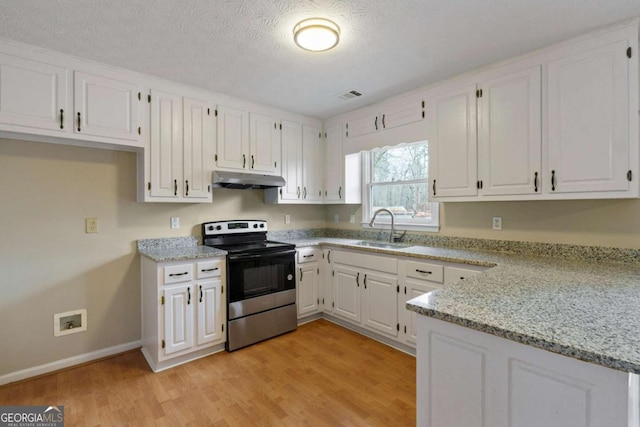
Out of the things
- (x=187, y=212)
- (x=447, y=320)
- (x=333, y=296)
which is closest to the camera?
(x=447, y=320)

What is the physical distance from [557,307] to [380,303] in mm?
1828

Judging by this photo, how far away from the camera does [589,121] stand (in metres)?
1.95

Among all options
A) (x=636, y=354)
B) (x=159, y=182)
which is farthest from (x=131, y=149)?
(x=636, y=354)

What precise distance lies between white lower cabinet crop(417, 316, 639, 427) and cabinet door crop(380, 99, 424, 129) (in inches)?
88.3

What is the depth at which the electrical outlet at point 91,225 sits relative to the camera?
2.57 m

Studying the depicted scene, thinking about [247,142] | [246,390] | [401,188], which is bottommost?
[246,390]

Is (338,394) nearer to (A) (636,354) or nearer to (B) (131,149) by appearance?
(A) (636,354)

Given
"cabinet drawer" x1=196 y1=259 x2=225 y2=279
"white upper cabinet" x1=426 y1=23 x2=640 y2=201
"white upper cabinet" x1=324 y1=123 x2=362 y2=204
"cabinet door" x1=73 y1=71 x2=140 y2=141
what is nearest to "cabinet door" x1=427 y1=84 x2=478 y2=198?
"white upper cabinet" x1=426 y1=23 x2=640 y2=201

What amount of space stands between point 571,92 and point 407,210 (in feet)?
5.63

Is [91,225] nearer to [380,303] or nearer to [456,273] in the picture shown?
[380,303]

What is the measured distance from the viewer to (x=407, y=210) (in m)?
3.37

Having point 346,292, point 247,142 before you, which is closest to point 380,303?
point 346,292

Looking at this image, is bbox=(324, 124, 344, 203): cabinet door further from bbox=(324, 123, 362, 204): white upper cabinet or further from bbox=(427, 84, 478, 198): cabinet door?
bbox=(427, 84, 478, 198): cabinet door

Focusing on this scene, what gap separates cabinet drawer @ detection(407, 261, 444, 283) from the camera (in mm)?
2416
